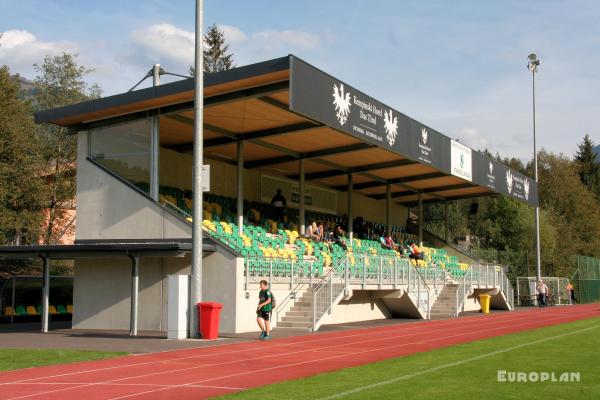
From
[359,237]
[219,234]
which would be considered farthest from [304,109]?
[359,237]

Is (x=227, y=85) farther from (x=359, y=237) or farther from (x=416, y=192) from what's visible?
(x=416, y=192)

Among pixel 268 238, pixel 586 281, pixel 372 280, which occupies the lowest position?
pixel 586 281

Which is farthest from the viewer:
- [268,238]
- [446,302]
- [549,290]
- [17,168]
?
[549,290]

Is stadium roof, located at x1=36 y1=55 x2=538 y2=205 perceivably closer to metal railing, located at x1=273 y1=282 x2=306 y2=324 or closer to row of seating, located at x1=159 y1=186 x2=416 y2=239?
row of seating, located at x1=159 y1=186 x2=416 y2=239

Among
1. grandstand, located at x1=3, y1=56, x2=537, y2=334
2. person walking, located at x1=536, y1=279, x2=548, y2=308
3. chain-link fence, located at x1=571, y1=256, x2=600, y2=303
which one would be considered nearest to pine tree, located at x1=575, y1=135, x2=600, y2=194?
chain-link fence, located at x1=571, y1=256, x2=600, y2=303

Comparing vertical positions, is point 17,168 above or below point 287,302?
above

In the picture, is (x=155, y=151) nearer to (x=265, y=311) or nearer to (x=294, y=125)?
(x=294, y=125)

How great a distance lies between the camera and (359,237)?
4078cm

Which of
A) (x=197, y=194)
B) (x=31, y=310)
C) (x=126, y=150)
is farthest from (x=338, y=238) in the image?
(x=197, y=194)

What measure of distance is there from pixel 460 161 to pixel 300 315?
16114mm

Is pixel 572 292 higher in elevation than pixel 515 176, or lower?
lower

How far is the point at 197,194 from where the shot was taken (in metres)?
20.3

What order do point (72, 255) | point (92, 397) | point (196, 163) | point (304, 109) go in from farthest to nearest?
point (72, 255), point (304, 109), point (196, 163), point (92, 397)

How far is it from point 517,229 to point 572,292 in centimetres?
1718
